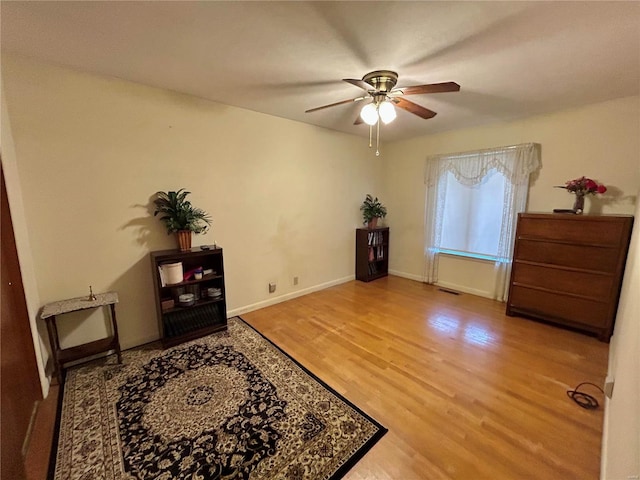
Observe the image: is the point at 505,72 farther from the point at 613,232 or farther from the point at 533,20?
the point at 613,232

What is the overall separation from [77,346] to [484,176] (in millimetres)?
4932

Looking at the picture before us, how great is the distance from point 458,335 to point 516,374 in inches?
24.8

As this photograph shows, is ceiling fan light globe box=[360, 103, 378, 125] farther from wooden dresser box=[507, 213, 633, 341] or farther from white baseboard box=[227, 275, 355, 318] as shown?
white baseboard box=[227, 275, 355, 318]

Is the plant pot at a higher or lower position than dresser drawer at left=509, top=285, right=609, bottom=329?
higher

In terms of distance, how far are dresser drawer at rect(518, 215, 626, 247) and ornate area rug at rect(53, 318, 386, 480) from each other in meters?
2.75

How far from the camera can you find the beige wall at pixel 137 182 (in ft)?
6.81

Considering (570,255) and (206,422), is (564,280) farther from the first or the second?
(206,422)

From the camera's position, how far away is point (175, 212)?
2.56 metres

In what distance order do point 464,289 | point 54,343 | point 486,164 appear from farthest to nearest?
point 464,289
point 486,164
point 54,343

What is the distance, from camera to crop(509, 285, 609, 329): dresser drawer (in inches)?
105

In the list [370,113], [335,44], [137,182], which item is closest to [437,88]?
[370,113]

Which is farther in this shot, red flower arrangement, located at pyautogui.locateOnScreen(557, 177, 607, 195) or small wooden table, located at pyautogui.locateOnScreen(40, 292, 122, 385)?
red flower arrangement, located at pyautogui.locateOnScreen(557, 177, 607, 195)

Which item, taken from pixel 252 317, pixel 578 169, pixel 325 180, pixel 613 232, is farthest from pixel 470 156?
pixel 252 317

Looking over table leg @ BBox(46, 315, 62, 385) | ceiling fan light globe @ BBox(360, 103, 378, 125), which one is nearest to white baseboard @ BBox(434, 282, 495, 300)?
ceiling fan light globe @ BBox(360, 103, 378, 125)
